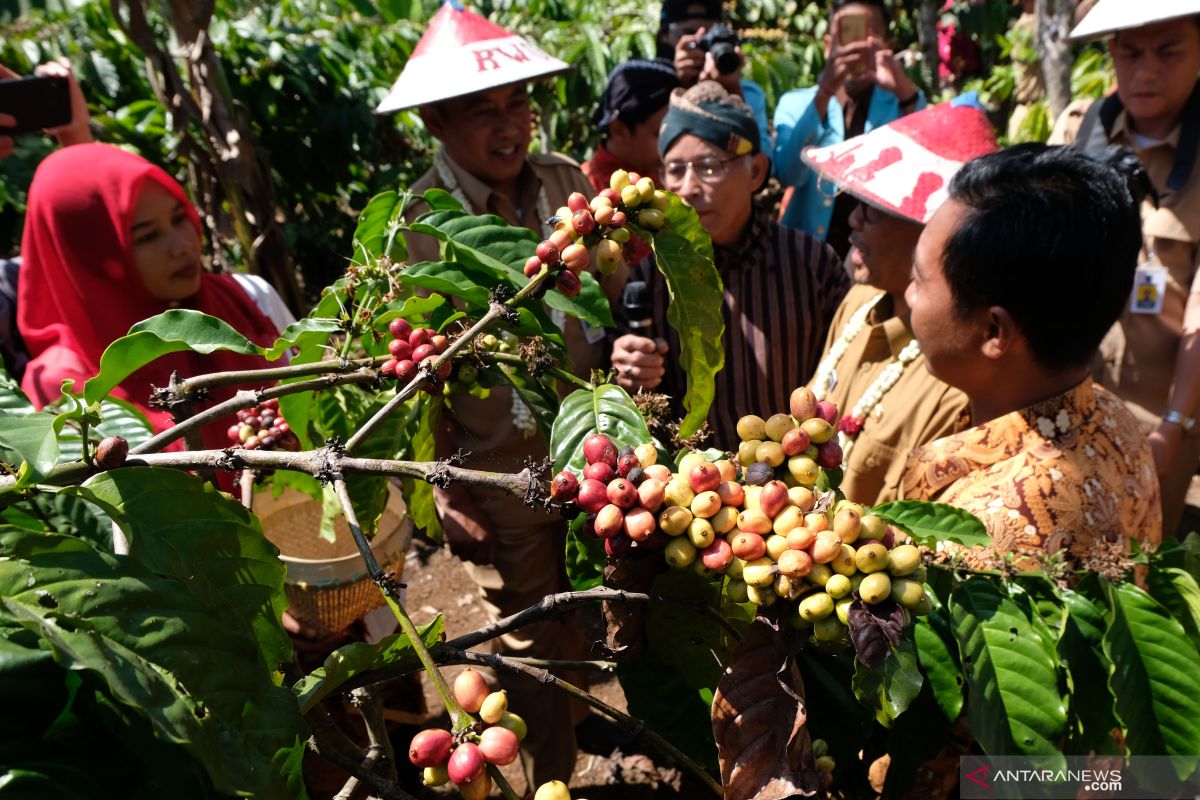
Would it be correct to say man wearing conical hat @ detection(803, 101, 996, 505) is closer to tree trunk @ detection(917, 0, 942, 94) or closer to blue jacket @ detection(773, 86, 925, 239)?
blue jacket @ detection(773, 86, 925, 239)

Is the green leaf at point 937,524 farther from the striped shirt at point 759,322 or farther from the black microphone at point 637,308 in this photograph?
the striped shirt at point 759,322

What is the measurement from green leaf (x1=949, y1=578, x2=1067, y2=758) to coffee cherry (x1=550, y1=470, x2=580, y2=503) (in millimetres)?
578

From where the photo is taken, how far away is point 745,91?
12.7 feet

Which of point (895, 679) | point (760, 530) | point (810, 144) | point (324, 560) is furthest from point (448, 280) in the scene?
point (810, 144)

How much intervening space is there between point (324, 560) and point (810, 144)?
2610 mm

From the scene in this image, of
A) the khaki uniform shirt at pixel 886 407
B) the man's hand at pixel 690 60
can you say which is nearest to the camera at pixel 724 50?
the man's hand at pixel 690 60

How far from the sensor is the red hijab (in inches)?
85.0

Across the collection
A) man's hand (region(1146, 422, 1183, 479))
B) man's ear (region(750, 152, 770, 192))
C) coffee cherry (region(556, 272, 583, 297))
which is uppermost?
coffee cherry (region(556, 272, 583, 297))

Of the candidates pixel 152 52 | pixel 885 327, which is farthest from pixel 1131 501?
pixel 152 52

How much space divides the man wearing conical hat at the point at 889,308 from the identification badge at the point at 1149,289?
3.20 feet

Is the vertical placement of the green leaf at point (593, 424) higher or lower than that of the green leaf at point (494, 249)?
lower

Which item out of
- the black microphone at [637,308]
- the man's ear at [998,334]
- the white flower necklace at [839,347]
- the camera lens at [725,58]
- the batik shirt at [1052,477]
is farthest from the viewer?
the camera lens at [725,58]

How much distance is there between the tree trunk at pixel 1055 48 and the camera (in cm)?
473

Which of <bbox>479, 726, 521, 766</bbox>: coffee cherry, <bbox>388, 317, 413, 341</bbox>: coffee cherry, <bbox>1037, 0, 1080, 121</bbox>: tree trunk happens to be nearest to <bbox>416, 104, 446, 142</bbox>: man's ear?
<bbox>388, 317, 413, 341</bbox>: coffee cherry
